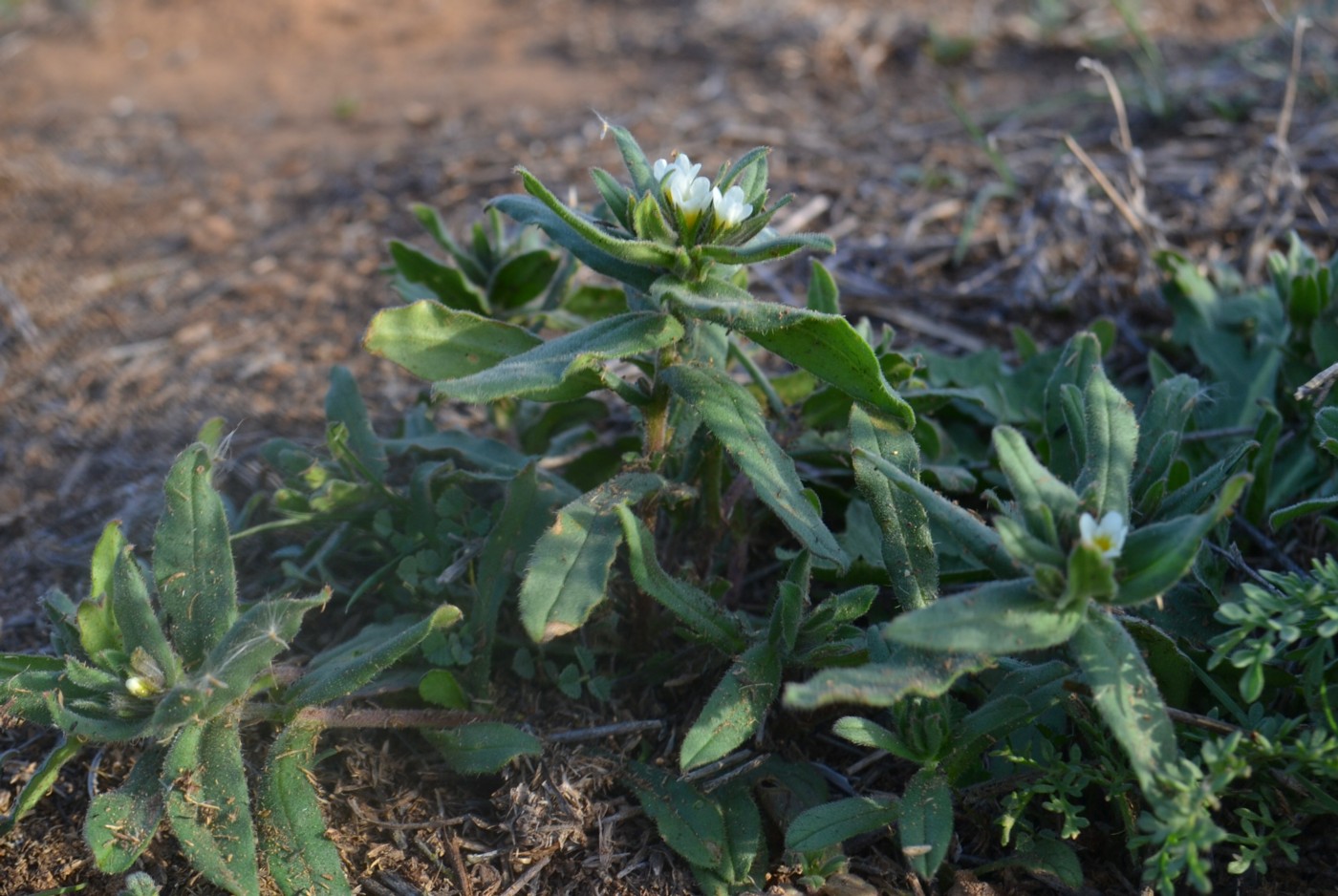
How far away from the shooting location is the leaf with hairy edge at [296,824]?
228 cm

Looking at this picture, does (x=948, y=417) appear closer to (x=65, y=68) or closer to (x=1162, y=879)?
(x=1162, y=879)

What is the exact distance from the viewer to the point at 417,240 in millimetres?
4598

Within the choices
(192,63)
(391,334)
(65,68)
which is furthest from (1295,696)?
(65,68)

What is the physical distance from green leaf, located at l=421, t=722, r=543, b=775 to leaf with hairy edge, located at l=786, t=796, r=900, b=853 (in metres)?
0.61

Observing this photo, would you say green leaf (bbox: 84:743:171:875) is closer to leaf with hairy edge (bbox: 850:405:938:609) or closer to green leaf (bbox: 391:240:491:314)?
green leaf (bbox: 391:240:491:314)

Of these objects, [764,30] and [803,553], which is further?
[764,30]

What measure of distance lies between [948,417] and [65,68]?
613 cm

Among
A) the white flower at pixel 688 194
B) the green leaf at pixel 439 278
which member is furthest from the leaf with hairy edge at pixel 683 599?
the green leaf at pixel 439 278

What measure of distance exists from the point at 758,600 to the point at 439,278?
4.11ft

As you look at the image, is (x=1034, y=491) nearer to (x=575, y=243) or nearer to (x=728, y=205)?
(x=728, y=205)

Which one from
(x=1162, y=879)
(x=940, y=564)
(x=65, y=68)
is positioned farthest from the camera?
(x=65, y=68)

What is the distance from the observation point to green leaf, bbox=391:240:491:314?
10.0 feet

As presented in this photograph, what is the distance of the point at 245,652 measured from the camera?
2254 mm

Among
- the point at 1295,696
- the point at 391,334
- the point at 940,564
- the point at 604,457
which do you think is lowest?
the point at 1295,696
